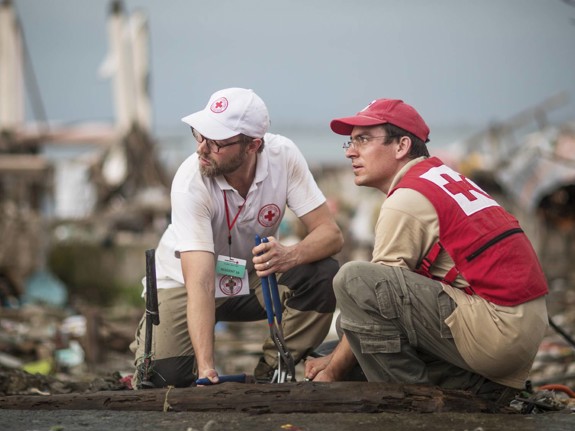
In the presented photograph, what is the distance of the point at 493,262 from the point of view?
4.40 metres

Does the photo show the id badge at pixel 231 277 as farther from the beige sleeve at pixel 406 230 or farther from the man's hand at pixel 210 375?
the beige sleeve at pixel 406 230

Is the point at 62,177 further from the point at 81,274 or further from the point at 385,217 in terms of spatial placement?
the point at 385,217

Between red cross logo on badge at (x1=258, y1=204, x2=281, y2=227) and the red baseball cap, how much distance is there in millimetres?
776

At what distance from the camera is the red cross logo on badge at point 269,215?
5.53 meters

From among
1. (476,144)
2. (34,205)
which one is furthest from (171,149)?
(34,205)

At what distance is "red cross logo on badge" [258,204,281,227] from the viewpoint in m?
5.53

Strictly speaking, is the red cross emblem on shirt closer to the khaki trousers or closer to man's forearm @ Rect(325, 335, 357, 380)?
the khaki trousers

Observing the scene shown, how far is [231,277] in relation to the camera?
552 centimetres

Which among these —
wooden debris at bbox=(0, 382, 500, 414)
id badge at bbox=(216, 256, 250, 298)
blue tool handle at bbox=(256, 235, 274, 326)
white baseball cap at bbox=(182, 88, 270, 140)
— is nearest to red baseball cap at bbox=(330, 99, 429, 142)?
white baseball cap at bbox=(182, 88, 270, 140)

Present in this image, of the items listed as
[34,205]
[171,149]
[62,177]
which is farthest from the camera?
[171,149]

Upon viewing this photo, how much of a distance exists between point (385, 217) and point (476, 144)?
18.7 metres

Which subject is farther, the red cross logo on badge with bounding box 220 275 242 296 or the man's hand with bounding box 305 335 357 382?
the red cross logo on badge with bounding box 220 275 242 296

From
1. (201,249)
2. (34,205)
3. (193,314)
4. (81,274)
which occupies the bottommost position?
(81,274)

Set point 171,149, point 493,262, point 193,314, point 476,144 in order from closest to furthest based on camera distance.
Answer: point 493,262
point 193,314
point 476,144
point 171,149
